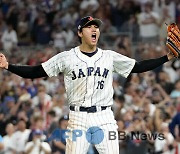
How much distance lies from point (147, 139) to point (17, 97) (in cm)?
411

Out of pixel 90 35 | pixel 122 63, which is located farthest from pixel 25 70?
pixel 122 63

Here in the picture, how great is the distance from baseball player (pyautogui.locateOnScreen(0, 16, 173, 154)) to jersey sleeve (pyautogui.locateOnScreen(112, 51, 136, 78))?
5 cm

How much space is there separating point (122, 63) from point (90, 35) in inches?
19.7

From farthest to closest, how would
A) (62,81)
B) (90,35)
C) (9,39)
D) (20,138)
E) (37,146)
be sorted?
(9,39) < (62,81) < (20,138) < (37,146) < (90,35)

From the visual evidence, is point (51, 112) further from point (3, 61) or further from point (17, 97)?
point (3, 61)

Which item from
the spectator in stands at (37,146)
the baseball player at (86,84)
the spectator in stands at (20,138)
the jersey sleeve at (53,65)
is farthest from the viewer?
the spectator in stands at (20,138)

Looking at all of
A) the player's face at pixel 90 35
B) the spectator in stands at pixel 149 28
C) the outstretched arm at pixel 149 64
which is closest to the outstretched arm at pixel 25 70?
the player's face at pixel 90 35

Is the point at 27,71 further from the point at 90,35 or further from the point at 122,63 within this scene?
the point at 122,63

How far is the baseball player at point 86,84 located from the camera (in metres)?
7.61

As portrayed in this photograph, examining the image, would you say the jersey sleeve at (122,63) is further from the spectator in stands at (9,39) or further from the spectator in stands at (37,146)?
the spectator in stands at (9,39)

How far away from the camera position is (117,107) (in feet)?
43.0

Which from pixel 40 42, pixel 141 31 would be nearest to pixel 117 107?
pixel 141 31

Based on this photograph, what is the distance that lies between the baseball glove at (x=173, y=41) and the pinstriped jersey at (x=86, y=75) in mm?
629

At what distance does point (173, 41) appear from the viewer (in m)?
7.92
